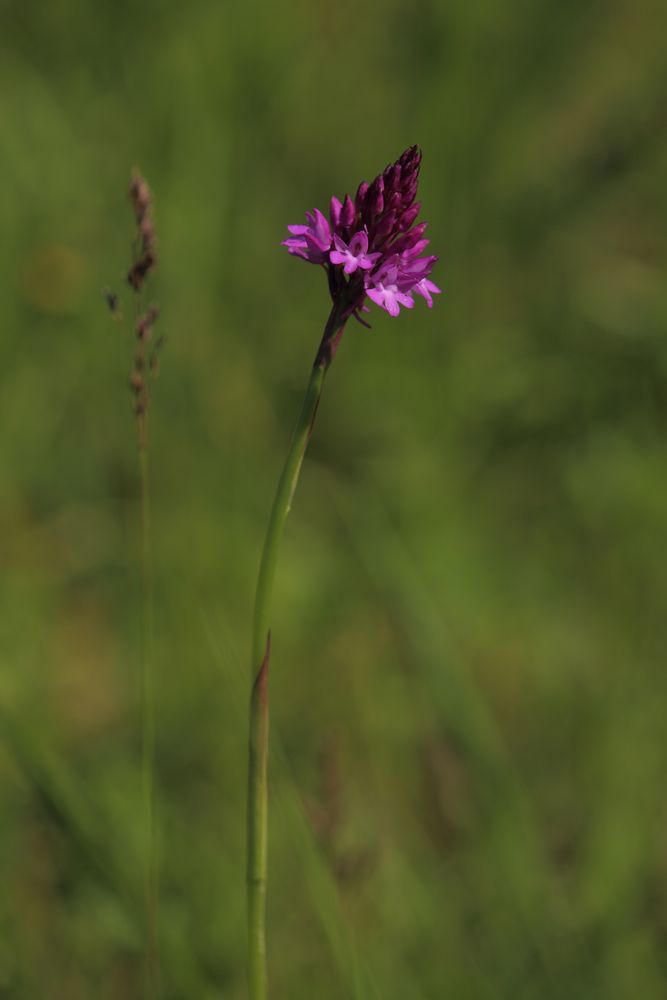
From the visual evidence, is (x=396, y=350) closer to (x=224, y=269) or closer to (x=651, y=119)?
(x=224, y=269)

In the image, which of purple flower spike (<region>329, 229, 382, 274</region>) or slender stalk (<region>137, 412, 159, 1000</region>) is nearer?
purple flower spike (<region>329, 229, 382, 274</region>)

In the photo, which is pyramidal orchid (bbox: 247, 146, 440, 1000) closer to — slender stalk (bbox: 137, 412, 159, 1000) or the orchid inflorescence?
the orchid inflorescence

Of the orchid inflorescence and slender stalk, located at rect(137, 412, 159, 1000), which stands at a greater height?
the orchid inflorescence

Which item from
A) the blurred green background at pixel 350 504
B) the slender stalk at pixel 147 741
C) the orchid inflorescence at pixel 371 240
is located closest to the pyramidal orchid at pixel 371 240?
the orchid inflorescence at pixel 371 240

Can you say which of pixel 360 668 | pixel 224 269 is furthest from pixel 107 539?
pixel 224 269

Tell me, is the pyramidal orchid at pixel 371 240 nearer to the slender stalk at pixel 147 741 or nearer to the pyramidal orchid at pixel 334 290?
the pyramidal orchid at pixel 334 290

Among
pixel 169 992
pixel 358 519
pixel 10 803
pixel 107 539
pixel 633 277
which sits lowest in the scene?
pixel 169 992

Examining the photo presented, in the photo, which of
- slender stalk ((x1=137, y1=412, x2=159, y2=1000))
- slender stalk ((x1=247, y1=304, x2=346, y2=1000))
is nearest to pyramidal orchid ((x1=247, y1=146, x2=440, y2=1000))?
slender stalk ((x1=247, y1=304, x2=346, y2=1000))

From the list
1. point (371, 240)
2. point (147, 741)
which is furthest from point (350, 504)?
point (371, 240)
